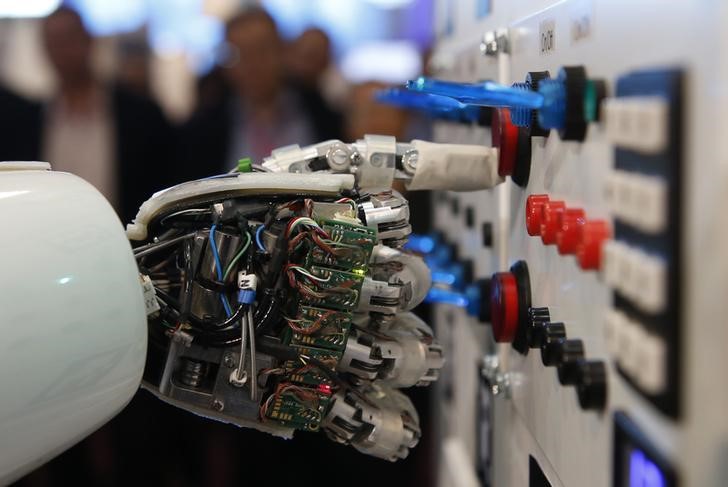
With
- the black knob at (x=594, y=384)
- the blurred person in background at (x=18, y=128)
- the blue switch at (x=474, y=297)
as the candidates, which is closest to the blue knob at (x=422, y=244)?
the blue switch at (x=474, y=297)

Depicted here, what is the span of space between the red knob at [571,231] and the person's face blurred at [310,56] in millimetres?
1755

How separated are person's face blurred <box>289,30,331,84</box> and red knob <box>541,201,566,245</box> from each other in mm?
1697

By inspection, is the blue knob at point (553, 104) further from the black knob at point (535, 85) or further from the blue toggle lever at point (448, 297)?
the blue toggle lever at point (448, 297)

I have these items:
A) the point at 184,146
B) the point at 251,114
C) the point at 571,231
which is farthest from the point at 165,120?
the point at 571,231

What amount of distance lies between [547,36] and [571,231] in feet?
0.79

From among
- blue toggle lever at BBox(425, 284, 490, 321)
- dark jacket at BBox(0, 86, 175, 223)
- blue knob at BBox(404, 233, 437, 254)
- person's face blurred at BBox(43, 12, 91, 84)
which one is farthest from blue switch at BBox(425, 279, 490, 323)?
person's face blurred at BBox(43, 12, 91, 84)

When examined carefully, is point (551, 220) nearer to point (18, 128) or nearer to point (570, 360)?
point (570, 360)

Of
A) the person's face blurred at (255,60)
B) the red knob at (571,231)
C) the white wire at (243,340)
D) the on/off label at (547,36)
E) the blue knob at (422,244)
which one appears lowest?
the blue knob at (422,244)

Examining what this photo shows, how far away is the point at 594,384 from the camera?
27.1 inches

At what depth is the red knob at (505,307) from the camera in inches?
38.1

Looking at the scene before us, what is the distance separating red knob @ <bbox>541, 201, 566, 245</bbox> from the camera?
78 centimetres

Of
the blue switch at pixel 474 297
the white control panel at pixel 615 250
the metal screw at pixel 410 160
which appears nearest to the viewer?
the white control panel at pixel 615 250

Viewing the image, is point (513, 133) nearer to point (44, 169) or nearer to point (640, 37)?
point (640, 37)

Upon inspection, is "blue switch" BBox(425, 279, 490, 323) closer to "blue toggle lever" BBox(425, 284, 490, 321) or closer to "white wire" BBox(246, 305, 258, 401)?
"blue toggle lever" BBox(425, 284, 490, 321)
